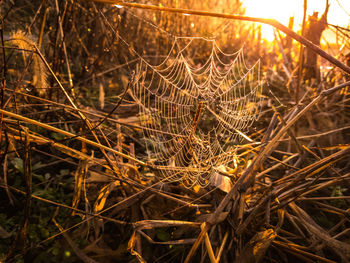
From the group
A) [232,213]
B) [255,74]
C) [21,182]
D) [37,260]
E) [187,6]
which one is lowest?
[37,260]

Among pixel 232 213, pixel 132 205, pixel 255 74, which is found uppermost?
pixel 255 74

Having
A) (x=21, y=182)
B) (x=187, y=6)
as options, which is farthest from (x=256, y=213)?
(x=187, y=6)

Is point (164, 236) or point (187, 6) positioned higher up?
point (187, 6)

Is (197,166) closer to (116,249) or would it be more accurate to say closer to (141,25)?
(116,249)

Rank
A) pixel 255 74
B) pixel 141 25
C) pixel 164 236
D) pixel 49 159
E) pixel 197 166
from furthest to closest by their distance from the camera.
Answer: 1. pixel 141 25
2. pixel 255 74
3. pixel 49 159
4. pixel 197 166
5. pixel 164 236

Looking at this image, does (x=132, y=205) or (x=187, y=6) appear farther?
(x=187, y=6)

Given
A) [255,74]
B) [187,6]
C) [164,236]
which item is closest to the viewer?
[164,236]

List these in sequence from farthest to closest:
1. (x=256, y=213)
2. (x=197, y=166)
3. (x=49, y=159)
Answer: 1. (x=49, y=159)
2. (x=197, y=166)
3. (x=256, y=213)

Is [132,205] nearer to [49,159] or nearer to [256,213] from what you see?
[256,213]

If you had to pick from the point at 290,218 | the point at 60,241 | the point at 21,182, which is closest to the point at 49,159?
the point at 21,182
